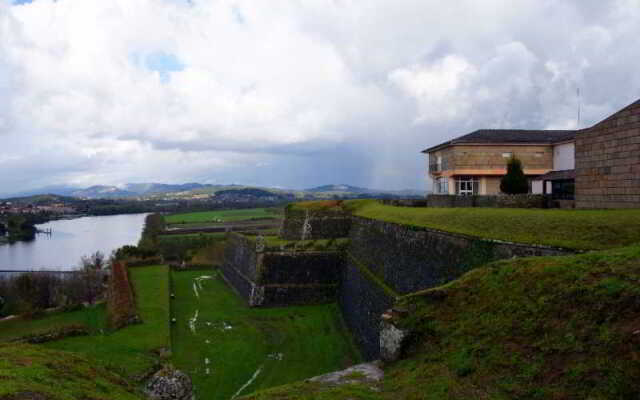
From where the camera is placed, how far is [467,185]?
939 inches

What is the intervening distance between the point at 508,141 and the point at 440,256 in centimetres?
1357

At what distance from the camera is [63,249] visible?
61.2 m

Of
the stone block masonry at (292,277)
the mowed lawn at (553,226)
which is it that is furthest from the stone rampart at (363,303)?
the mowed lawn at (553,226)

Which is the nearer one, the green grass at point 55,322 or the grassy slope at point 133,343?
the grassy slope at point 133,343

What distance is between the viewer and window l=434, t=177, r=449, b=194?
24956 mm

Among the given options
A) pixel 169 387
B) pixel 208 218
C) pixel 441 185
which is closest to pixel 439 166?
pixel 441 185

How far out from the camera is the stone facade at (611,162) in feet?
33.1

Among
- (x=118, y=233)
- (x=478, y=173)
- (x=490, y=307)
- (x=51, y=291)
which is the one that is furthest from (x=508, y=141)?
(x=118, y=233)

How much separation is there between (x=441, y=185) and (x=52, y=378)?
903 inches

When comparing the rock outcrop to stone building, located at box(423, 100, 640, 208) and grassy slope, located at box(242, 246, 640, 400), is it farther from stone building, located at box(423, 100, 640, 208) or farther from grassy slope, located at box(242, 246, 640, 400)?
stone building, located at box(423, 100, 640, 208)

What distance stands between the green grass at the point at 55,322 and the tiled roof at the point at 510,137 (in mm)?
19265

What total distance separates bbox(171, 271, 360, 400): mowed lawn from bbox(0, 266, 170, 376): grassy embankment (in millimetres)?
954

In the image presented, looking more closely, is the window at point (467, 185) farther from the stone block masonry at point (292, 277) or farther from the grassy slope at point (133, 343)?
the grassy slope at point (133, 343)

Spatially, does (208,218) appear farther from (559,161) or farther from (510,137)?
(559,161)
